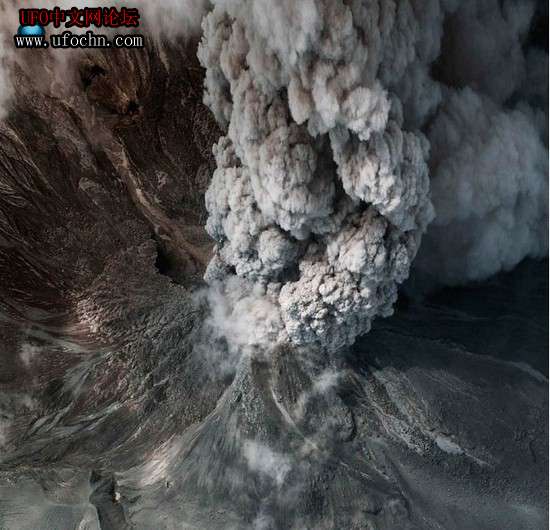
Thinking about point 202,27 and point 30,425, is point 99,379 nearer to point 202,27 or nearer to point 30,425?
point 30,425

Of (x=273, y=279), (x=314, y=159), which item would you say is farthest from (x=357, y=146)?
(x=273, y=279)

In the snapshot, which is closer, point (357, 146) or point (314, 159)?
point (357, 146)

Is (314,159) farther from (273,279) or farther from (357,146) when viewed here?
(273,279)

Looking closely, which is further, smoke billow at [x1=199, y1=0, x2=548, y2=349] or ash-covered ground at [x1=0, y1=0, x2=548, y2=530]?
ash-covered ground at [x1=0, y1=0, x2=548, y2=530]

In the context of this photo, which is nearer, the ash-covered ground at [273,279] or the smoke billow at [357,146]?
the smoke billow at [357,146]
